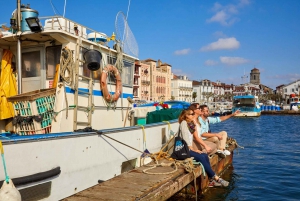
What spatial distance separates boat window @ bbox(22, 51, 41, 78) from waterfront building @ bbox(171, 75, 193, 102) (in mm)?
103600

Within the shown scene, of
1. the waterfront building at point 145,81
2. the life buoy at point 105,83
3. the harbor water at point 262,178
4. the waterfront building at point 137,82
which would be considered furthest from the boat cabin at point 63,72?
the waterfront building at point 145,81

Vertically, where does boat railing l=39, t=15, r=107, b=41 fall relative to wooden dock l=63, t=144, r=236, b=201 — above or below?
above

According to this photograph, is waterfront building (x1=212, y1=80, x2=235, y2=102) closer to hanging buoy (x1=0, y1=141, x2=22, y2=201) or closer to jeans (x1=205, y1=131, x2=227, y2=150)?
jeans (x1=205, y1=131, x2=227, y2=150)

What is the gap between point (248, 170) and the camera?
11969mm

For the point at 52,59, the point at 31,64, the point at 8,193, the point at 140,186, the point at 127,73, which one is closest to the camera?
the point at 8,193

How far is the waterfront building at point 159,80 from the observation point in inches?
3585

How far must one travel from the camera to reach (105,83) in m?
8.45

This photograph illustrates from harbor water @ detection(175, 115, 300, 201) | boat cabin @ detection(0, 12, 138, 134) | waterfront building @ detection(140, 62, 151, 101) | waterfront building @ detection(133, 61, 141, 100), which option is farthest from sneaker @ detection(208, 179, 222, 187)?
waterfront building @ detection(140, 62, 151, 101)

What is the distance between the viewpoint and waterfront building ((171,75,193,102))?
379ft

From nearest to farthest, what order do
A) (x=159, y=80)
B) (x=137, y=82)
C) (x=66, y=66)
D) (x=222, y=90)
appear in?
(x=66, y=66) → (x=137, y=82) → (x=159, y=80) → (x=222, y=90)

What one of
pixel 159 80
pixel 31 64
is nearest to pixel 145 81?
pixel 159 80

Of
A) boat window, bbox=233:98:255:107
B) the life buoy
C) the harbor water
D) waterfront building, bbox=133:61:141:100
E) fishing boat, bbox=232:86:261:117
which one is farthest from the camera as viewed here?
waterfront building, bbox=133:61:141:100

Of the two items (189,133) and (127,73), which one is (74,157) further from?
(127,73)

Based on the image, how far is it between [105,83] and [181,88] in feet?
358
